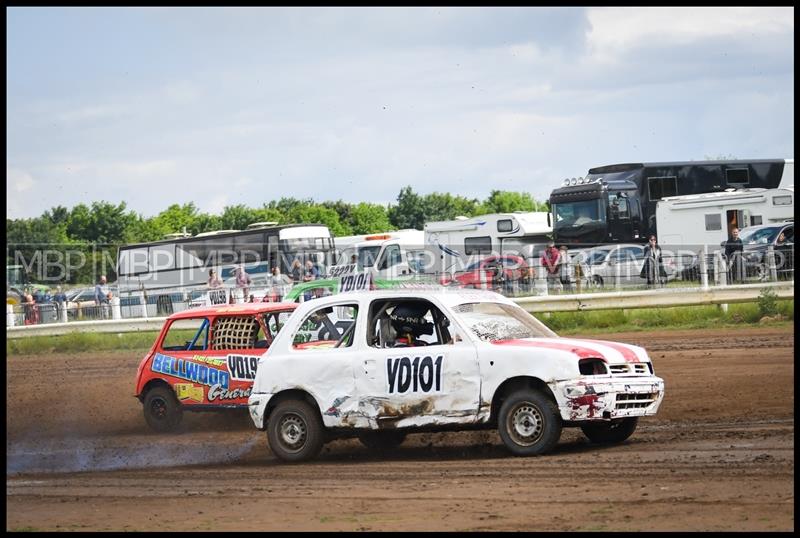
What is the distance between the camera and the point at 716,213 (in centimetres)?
3200

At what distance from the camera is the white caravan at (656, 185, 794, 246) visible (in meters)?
30.9

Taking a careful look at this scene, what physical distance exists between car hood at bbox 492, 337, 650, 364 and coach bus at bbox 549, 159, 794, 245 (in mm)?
22735

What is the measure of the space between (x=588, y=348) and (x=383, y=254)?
93.4ft

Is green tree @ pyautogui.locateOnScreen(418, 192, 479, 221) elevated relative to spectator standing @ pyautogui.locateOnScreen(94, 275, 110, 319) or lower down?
elevated

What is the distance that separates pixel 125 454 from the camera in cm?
1303

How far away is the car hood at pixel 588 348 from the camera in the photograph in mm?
10352

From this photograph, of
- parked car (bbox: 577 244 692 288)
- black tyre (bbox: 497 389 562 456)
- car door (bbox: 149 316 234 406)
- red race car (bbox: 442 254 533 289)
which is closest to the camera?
black tyre (bbox: 497 389 562 456)

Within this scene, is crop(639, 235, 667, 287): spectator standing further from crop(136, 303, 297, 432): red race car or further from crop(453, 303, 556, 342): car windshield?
crop(453, 303, 556, 342): car windshield

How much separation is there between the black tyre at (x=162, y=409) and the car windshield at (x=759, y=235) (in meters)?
18.0

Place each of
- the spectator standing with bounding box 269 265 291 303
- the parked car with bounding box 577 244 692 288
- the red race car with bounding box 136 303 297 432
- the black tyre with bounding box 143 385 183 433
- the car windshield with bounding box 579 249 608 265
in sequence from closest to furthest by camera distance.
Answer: the red race car with bounding box 136 303 297 432 → the black tyre with bounding box 143 385 183 433 → the parked car with bounding box 577 244 692 288 → the spectator standing with bounding box 269 265 291 303 → the car windshield with bounding box 579 249 608 265

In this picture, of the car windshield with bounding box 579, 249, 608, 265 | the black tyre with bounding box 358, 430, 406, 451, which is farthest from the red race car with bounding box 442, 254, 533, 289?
the black tyre with bounding box 358, 430, 406, 451

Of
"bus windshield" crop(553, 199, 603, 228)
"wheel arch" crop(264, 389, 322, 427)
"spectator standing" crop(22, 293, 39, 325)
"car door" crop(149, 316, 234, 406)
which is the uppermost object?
"bus windshield" crop(553, 199, 603, 228)

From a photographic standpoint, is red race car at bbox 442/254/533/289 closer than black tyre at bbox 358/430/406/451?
No

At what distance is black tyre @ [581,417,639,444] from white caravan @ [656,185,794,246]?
68.7ft
